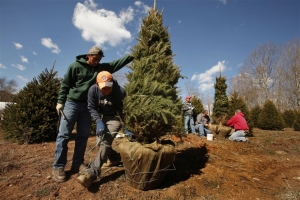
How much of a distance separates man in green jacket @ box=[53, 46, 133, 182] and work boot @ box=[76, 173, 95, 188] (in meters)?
0.47

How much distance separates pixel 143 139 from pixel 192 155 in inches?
88.7

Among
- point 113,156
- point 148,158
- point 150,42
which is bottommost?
point 113,156

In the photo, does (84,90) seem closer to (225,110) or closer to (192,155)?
(192,155)

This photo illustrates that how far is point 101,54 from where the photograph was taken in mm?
3398

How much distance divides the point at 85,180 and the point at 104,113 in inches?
46.1

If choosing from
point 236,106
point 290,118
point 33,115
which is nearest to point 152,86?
point 33,115

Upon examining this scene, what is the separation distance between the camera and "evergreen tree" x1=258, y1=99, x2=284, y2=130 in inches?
587

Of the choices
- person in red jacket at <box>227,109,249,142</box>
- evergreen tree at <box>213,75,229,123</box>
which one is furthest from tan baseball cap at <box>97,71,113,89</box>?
evergreen tree at <box>213,75,229,123</box>

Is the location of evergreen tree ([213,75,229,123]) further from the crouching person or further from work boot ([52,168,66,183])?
work boot ([52,168,66,183])

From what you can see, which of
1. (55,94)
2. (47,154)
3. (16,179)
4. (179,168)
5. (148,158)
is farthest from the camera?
(55,94)

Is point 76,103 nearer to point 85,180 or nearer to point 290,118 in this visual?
point 85,180

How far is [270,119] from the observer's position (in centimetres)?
1508

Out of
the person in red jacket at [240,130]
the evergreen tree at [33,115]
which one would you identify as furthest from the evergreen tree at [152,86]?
the person in red jacket at [240,130]

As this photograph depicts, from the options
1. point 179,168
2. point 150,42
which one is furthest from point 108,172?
point 150,42
